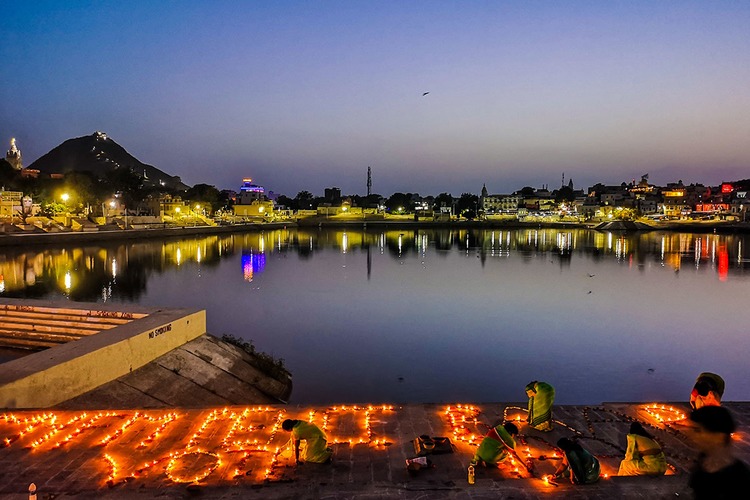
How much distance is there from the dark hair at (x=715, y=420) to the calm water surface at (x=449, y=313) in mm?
11988

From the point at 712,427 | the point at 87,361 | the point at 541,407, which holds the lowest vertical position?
the point at 541,407

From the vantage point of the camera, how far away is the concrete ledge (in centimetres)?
927

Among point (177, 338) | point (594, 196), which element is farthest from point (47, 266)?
point (594, 196)

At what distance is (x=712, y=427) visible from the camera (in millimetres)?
4152

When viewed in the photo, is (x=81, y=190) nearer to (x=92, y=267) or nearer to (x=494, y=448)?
(x=92, y=267)

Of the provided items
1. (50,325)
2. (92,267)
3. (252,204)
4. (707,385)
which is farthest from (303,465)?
(252,204)

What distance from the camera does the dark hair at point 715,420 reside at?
4.10m

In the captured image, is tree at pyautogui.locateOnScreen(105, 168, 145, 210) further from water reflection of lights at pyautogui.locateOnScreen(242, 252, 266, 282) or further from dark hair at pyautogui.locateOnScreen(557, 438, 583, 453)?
dark hair at pyautogui.locateOnScreen(557, 438, 583, 453)

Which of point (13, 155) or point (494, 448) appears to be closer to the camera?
point (494, 448)

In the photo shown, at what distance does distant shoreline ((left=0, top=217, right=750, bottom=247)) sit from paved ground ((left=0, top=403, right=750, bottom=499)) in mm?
58361

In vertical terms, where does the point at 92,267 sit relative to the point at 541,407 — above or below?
below

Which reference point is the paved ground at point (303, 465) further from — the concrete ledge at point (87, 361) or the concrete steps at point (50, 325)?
the concrete steps at point (50, 325)

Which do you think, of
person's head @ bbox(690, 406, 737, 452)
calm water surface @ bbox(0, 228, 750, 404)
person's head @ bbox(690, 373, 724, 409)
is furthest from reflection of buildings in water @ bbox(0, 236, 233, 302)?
person's head @ bbox(690, 406, 737, 452)

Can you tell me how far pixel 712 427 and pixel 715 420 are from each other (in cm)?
6
